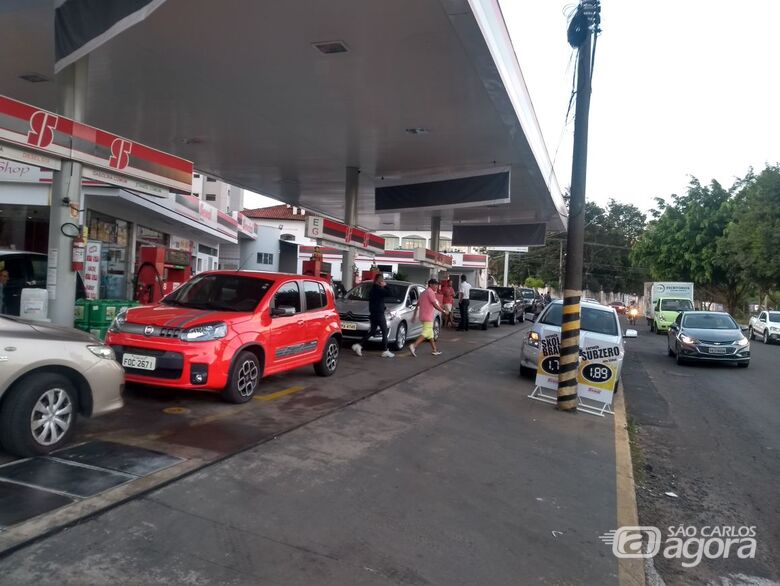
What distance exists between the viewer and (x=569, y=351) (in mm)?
8516

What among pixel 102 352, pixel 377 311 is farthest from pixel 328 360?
pixel 102 352

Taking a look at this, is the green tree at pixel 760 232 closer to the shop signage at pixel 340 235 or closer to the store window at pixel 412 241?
the shop signage at pixel 340 235

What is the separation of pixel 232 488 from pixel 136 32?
767cm

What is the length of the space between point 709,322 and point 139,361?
1473 centimetres

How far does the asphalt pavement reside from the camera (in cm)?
430

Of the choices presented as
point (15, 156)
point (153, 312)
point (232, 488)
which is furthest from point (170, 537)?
point (15, 156)

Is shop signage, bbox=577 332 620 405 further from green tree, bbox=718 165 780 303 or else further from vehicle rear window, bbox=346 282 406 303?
green tree, bbox=718 165 780 303

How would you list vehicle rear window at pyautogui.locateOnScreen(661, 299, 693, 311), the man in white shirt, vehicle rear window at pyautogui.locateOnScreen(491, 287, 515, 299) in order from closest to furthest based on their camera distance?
1. the man in white shirt
2. vehicle rear window at pyautogui.locateOnScreen(491, 287, 515, 299)
3. vehicle rear window at pyautogui.locateOnScreen(661, 299, 693, 311)

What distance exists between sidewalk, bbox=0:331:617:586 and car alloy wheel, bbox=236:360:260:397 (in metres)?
1.22

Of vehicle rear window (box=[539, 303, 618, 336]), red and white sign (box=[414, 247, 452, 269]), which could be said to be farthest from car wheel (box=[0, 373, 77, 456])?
red and white sign (box=[414, 247, 452, 269])

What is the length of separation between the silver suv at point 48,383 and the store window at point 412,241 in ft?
176

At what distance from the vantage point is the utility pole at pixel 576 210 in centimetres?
838

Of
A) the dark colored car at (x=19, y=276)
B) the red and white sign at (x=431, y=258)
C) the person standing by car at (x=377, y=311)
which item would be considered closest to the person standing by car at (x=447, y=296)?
the red and white sign at (x=431, y=258)

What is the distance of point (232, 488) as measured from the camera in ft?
15.2
